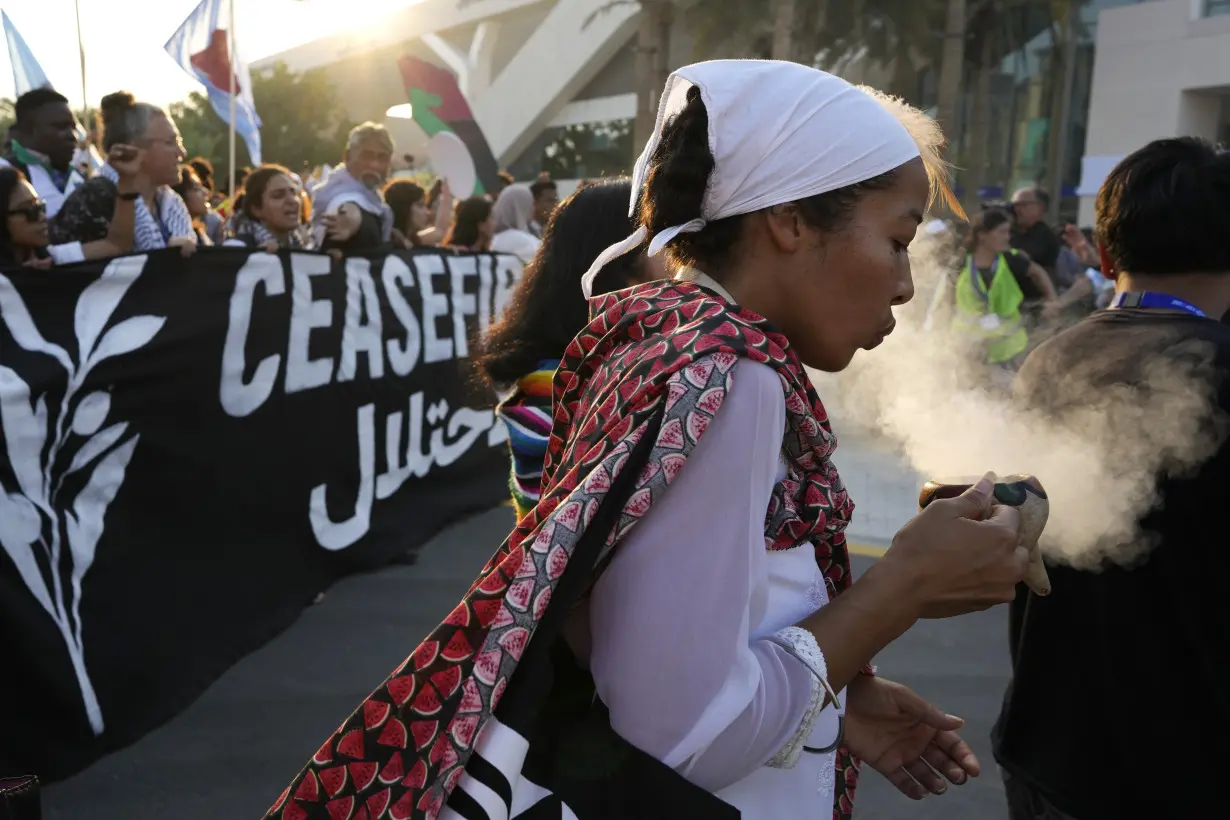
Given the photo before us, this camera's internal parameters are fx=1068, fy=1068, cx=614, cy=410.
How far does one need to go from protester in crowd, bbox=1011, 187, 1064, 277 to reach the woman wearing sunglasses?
7.11m

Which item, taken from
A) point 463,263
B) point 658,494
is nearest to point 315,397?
point 463,263

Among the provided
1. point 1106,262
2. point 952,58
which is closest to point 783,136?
point 1106,262

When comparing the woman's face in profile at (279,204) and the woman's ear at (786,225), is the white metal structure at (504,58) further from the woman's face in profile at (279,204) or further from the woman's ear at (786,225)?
the woman's ear at (786,225)

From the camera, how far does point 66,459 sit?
12.0ft

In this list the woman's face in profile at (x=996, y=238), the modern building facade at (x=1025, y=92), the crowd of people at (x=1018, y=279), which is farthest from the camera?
the modern building facade at (x=1025, y=92)

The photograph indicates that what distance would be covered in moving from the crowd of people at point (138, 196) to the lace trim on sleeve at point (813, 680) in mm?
3408

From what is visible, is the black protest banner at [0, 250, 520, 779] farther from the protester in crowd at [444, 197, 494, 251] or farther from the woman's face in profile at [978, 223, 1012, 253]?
the woman's face in profile at [978, 223, 1012, 253]

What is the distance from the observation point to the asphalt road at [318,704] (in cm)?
340

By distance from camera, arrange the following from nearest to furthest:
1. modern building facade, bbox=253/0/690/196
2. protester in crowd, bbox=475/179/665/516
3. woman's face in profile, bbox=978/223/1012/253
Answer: protester in crowd, bbox=475/179/665/516 < woman's face in profile, bbox=978/223/1012/253 < modern building facade, bbox=253/0/690/196

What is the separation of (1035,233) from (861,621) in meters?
9.03

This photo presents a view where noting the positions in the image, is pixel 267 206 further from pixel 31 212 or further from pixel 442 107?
pixel 442 107

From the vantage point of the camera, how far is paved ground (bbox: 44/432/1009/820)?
340 cm

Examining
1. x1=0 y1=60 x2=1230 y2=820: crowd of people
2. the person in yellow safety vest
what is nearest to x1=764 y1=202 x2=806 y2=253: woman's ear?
x1=0 y1=60 x2=1230 y2=820: crowd of people

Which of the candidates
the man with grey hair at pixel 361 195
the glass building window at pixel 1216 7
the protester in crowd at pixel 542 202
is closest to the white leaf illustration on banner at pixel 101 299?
the man with grey hair at pixel 361 195
